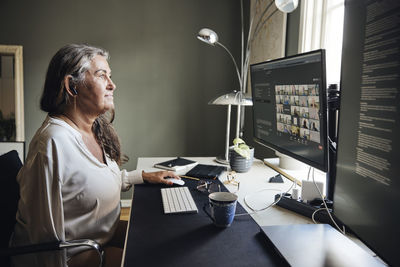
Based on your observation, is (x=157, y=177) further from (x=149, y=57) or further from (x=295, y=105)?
(x=149, y=57)

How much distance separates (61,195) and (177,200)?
418 millimetres

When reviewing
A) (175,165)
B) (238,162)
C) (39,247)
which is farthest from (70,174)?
(238,162)

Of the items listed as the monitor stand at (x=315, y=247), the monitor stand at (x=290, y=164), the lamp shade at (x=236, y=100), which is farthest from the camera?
the lamp shade at (x=236, y=100)

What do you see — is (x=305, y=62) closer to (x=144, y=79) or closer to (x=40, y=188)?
(x=40, y=188)

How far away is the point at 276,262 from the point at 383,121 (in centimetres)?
43

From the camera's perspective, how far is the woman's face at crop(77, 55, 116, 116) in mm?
1205

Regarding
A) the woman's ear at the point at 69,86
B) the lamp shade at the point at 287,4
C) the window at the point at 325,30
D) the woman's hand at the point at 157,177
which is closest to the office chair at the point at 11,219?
the woman's ear at the point at 69,86

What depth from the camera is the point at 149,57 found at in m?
3.01

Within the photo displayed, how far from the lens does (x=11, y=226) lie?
40.5 inches

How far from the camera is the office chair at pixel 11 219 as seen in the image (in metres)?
0.88

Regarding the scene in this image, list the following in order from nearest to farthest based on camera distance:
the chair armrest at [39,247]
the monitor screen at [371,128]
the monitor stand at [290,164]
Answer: the monitor screen at [371,128], the chair armrest at [39,247], the monitor stand at [290,164]

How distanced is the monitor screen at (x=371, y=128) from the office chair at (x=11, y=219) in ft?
2.53

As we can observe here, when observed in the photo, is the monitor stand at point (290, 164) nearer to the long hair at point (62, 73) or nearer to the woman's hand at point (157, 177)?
the woman's hand at point (157, 177)

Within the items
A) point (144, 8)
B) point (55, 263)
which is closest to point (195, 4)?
point (144, 8)
